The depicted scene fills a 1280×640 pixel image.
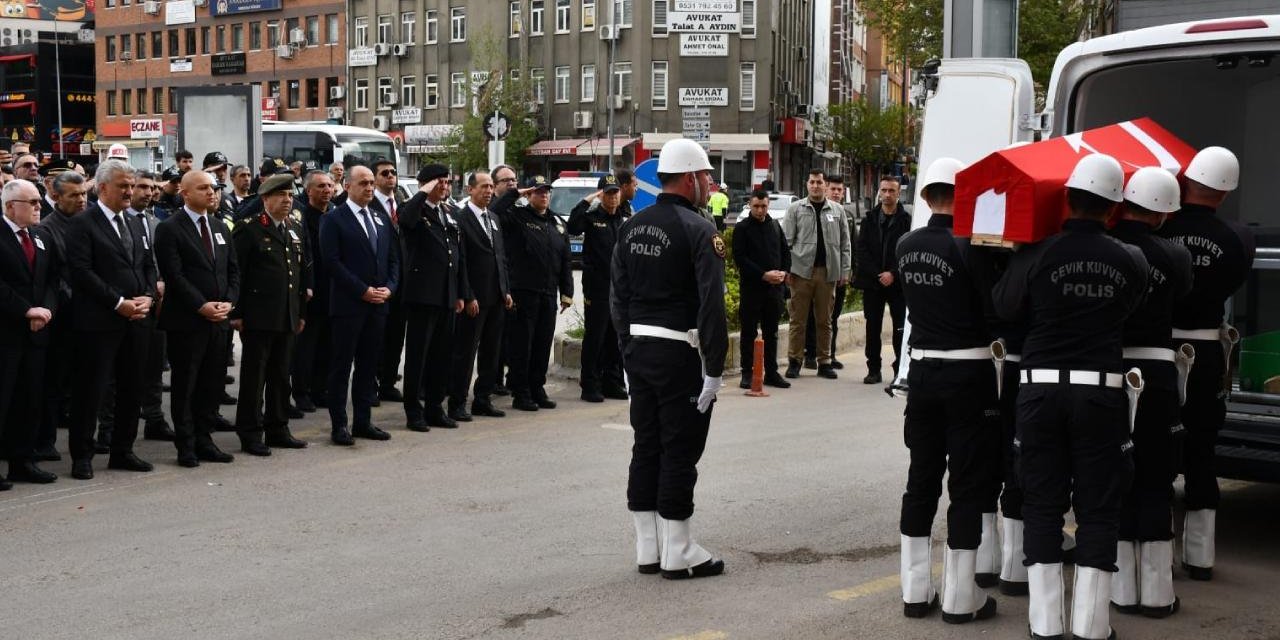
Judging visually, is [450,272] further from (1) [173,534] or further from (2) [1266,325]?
(2) [1266,325]

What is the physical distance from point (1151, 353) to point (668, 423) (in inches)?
84.8

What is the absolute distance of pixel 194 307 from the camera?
387 inches

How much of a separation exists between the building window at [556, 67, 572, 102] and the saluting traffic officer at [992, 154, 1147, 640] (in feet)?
192

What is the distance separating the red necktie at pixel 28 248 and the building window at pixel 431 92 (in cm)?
5905

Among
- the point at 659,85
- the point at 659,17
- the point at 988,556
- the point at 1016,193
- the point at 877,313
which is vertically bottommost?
the point at 988,556

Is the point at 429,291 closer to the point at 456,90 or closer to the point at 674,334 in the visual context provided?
the point at 674,334

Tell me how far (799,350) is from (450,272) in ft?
15.1

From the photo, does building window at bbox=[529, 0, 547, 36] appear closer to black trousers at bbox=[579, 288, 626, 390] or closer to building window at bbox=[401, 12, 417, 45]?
building window at bbox=[401, 12, 417, 45]

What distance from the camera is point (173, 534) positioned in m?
7.91

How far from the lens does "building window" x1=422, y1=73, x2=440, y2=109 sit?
67.6 m

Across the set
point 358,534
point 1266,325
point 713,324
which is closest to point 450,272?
point 358,534

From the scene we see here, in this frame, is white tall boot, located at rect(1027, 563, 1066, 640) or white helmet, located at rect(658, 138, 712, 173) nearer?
white tall boot, located at rect(1027, 563, 1066, 640)

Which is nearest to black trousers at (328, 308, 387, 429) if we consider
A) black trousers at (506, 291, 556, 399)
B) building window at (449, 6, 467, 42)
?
black trousers at (506, 291, 556, 399)

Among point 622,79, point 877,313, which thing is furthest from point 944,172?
point 622,79
